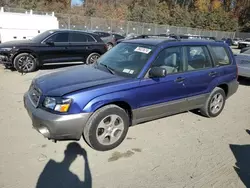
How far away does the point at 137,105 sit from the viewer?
12.3 ft

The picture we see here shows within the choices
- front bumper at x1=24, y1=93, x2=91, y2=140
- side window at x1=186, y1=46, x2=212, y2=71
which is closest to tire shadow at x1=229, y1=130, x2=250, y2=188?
side window at x1=186, y1=46, x2=212, y2=71

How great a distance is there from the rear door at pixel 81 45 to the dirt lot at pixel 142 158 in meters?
4.89

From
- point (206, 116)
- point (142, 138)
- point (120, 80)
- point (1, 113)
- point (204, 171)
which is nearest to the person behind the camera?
point (204, 171)

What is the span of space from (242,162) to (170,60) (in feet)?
6.66

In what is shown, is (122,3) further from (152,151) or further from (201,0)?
(152,151)

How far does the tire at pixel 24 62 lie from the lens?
8.11 m

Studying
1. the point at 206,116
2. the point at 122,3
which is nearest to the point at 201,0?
the point at 122,3

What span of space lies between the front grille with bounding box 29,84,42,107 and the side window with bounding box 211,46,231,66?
11.8 ft

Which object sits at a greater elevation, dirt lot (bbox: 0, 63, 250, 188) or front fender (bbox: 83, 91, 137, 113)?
front fender (bbox: 83, 91, 137, 113)

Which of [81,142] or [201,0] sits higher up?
[201,0]

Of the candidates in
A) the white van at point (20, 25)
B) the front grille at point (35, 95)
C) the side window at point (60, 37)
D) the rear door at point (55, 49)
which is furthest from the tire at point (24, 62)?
the white van at point (20, 25)

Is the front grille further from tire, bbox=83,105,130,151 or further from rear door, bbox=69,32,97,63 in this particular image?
rear door, bbox=69,32,97,63

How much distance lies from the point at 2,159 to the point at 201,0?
71509mm

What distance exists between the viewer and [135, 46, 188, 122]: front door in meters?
3.80
